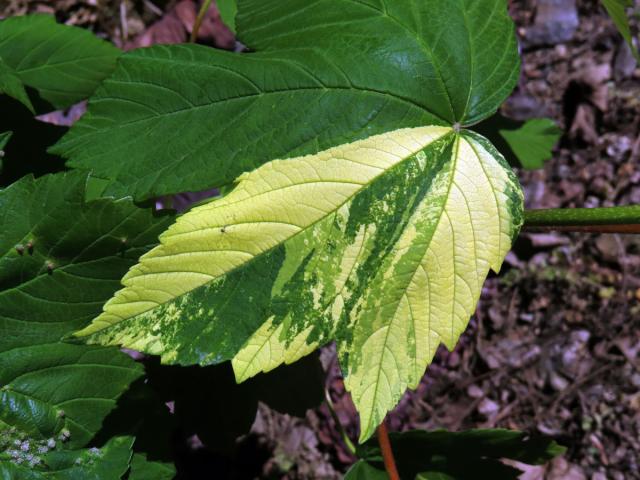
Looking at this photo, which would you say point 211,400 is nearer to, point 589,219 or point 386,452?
point 386,452

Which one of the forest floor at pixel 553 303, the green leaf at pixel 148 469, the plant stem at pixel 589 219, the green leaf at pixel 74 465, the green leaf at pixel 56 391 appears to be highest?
the plant stem at pixel 589 219

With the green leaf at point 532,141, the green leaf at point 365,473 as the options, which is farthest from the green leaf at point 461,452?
the green leaf at point 532,141

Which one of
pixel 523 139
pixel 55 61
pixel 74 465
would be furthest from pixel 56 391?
pixel 523 139

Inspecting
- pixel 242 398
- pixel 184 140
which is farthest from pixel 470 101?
pixel 242 398

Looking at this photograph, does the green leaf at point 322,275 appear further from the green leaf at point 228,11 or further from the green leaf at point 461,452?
the green leaf at point 228,11

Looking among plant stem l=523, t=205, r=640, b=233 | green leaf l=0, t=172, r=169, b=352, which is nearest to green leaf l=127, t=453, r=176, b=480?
green leaf l=0, t=172, r=169, b=352

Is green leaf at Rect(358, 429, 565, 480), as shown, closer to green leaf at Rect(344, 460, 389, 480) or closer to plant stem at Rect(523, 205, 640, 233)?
green leaf at Rect(344, 460, 389, 480)
